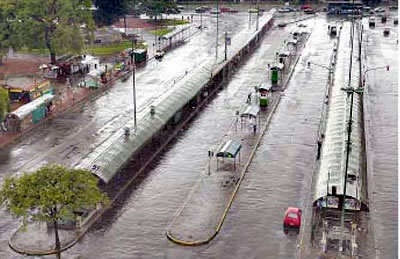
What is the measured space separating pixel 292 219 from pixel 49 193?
14.8m

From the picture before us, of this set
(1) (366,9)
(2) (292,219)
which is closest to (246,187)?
(2) (292,219)

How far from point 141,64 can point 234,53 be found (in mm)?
13192

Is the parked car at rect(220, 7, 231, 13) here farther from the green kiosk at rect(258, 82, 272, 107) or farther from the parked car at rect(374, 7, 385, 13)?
the green kiosk at rect(258, 82, 272, 107)

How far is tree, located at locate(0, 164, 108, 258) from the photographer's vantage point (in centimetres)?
2825

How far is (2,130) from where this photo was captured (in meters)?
53.2

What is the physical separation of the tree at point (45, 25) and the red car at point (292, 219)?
1942 inches

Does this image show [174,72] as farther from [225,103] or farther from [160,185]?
[160,185]

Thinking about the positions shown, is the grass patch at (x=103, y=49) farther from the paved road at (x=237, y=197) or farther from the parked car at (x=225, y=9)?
the parked car at (x=225, y=9)

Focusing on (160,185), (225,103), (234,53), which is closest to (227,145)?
(160,185)

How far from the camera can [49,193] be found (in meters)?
28.2

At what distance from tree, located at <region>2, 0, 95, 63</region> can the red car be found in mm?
49318

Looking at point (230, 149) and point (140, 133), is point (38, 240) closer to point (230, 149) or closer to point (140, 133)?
point (140, 133)


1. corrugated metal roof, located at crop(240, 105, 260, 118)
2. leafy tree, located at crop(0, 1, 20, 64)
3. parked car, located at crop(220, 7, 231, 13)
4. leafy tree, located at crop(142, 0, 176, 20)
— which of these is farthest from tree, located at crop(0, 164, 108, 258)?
parked car, located at crop(220, 7, 231, 13)

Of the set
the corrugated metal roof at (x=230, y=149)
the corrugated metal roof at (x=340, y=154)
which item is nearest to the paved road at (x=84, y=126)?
the corrugated metal roof at (x=230, y=149)
